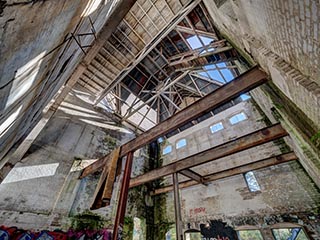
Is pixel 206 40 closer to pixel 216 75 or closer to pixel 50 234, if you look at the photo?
pixel 216 75

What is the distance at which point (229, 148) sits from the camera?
4.97 meters

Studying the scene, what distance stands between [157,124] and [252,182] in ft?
17.6

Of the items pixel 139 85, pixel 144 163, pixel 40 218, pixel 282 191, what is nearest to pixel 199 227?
pixel 282 191

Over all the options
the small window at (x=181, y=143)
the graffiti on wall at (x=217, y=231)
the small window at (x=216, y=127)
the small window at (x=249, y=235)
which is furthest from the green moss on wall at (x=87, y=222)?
the small window at (x=216, y=127)

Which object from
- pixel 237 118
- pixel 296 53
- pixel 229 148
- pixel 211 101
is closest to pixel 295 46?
pixel 296 53

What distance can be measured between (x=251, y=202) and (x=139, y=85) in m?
9.60

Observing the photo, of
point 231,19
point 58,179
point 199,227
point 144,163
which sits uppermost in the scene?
point 231,19

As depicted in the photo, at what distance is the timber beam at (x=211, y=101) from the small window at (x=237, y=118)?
18.6 ft

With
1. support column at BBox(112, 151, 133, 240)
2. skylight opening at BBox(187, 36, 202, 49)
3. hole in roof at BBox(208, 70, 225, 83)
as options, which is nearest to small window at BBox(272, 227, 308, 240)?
support column at BBox(112, 151, 133, 240)

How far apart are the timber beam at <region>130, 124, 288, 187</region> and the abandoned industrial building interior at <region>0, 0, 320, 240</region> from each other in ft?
0.11

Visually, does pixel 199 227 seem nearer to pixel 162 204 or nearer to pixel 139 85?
pixel 162 204

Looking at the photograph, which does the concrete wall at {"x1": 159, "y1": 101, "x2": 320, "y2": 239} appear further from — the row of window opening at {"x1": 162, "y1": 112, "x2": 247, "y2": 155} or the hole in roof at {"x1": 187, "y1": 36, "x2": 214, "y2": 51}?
the hole in roof at {"x1": 187, "y1": 36, "x2": 214, "y2": 51}

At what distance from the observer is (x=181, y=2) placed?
723 centimetres

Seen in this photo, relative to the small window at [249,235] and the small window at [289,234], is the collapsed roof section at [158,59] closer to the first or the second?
the small window at [289,234]
